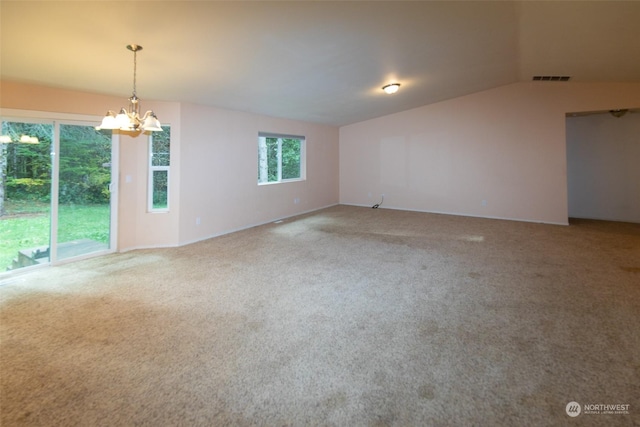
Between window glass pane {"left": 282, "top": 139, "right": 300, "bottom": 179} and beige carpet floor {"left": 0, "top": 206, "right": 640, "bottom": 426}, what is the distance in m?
3.63

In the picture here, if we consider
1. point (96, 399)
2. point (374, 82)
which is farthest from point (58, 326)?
point (374, 82)

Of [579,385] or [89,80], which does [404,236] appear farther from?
[89,80]

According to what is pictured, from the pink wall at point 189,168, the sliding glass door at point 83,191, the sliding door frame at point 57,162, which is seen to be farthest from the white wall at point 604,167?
the sliding glass door at point 83,191

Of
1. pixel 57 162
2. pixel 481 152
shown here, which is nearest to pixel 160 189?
pixel 57 162

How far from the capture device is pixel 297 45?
3316mm

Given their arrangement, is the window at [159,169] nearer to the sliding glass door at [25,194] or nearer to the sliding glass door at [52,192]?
the sliding glass door at [52,192]

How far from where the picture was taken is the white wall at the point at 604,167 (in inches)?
251

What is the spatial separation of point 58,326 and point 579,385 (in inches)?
146

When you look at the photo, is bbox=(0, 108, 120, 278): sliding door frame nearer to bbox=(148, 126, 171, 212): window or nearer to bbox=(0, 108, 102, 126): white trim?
bbox=(0, 108, 102, 126): white trim

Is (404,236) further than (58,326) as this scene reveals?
Yes

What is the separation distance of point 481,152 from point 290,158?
456cm

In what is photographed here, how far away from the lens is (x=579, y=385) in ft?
Answer: 5.77

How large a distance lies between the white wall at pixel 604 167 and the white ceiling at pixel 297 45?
166 cm

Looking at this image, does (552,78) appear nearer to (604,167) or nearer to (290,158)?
(604,167)
